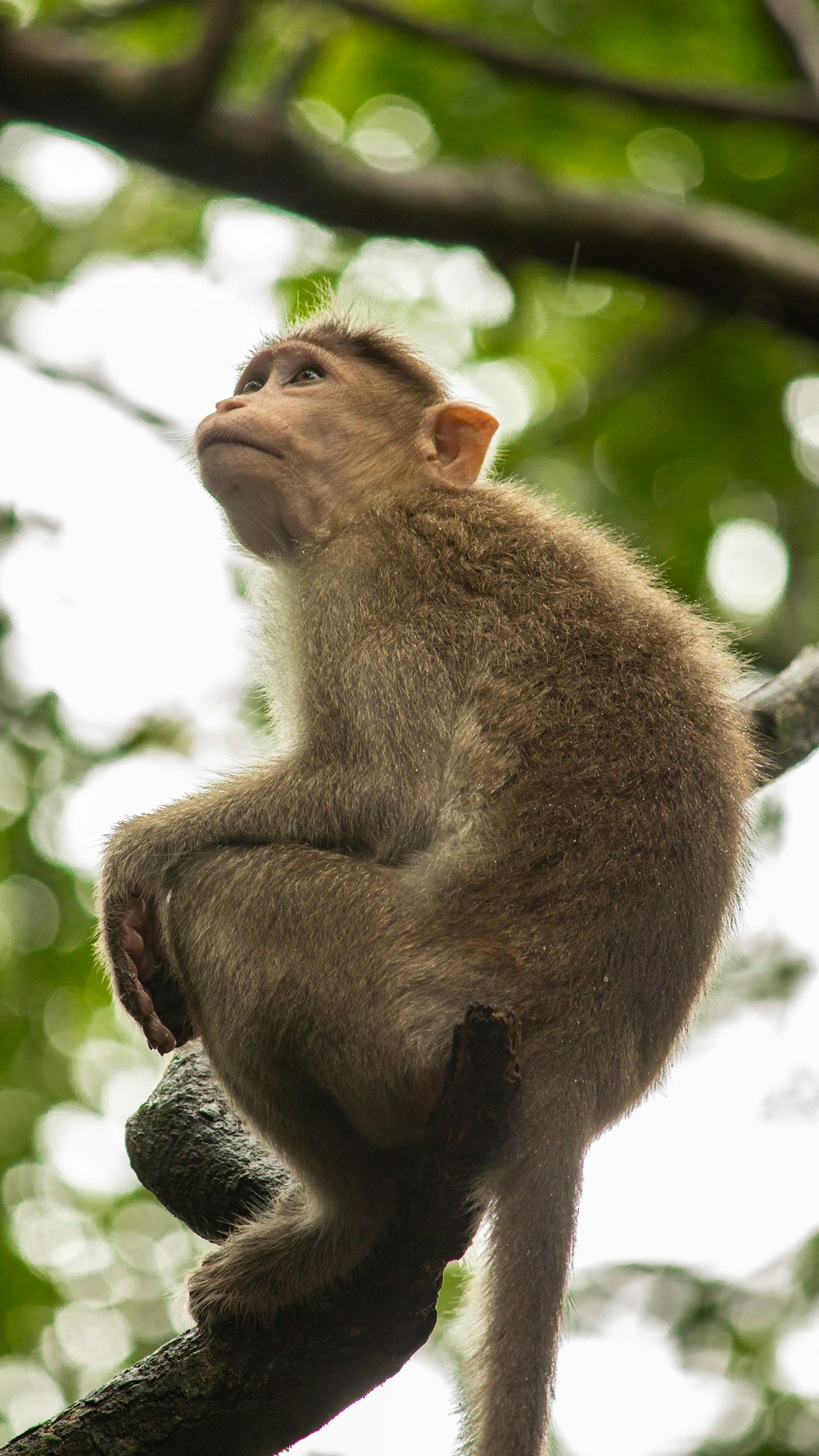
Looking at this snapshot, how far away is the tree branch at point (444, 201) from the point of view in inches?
231

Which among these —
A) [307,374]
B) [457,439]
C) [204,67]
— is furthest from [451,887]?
[204,67]

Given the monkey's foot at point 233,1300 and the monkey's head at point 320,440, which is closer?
the monkey's foot at point 233,1300

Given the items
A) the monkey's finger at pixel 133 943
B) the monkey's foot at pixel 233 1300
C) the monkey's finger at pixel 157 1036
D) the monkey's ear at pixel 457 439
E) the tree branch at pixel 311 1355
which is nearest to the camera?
the tree branch at pixel 311 1355

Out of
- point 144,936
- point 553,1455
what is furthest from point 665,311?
point 553,1455

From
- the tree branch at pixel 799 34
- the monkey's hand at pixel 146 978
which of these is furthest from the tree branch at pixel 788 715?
the tree branch at pixel 799 34

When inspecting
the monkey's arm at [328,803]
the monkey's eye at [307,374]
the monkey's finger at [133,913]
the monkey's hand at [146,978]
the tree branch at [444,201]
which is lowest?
the monkey's hand at [146,978]

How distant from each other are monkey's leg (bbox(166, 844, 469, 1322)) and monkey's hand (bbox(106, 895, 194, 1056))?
0.24 m

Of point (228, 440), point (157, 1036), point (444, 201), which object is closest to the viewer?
point (157, 1036)

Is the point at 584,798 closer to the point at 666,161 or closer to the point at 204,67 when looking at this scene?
the point at 204,67

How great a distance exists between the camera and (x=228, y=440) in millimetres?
5512

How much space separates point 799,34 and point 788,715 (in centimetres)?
372

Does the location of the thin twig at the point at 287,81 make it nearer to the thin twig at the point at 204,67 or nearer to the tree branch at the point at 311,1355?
the thin twig at the point at 204,67

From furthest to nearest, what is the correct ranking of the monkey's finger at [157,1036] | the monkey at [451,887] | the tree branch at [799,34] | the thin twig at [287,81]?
the tree branch at [799,34]
the thin twig at [287,81]
the monkey's finger at [157,1036]
the monkey at [451,887]

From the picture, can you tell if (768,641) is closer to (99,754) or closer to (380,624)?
(99,754)
